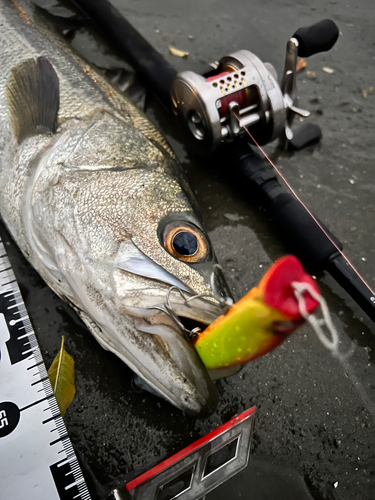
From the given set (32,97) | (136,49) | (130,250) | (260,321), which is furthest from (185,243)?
(136,49)

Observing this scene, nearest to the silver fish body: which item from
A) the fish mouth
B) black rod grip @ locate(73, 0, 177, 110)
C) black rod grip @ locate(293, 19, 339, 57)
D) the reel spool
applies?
the fish mouth

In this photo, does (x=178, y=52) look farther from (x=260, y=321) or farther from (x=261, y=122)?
(x=260, y=321)

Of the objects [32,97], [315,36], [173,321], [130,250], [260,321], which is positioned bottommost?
[173,321]

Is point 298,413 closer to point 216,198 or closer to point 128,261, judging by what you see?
point 128,261

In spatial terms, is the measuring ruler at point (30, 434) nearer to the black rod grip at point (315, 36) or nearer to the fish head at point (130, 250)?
the fish head at point (130, 250)

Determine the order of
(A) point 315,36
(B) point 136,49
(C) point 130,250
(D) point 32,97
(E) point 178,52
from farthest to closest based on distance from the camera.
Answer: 1. (E) point 178,52
2. (B) point 136,49
3. (A) point 315,36
4. (D) point 32,97
5. (C) point 130,250

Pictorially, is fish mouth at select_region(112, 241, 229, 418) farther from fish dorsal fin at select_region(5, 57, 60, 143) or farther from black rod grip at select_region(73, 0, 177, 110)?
black rod grip at select_region(73, 0, 177, 110)
